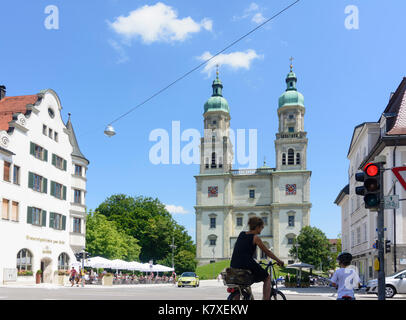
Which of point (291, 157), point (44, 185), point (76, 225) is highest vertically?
point (291, 157)

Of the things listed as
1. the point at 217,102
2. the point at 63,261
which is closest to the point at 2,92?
the point at 63,261

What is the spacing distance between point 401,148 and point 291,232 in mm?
65623

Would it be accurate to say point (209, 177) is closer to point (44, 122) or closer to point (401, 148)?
point (44, 122)

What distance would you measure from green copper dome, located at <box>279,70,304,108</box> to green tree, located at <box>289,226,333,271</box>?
28.4 metres

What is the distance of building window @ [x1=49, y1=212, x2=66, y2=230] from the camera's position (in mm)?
44344

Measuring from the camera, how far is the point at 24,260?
40.0 m

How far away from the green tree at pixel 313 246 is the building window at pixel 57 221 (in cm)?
5096

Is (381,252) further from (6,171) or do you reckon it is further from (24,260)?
(24,260)

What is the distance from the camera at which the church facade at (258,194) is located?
97.7 meters

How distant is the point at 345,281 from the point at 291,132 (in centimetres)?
9546

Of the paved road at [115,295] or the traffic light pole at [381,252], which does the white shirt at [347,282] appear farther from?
the paved road at [115,295]

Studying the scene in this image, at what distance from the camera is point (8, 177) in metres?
38.1

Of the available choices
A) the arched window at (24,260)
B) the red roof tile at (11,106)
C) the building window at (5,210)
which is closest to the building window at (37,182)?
the building window at (5,210)
